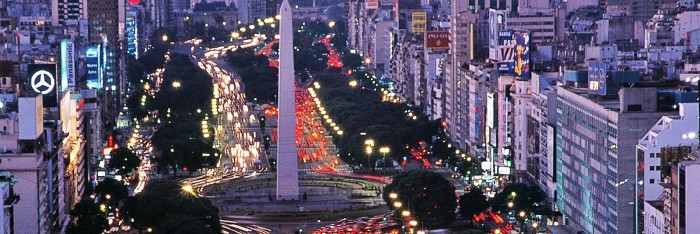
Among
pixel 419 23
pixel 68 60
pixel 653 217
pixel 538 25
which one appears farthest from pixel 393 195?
pixel 419 23

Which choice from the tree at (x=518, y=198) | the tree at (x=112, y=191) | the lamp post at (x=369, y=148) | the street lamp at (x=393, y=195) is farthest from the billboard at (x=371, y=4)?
the street lamp at (x=393, y=195)

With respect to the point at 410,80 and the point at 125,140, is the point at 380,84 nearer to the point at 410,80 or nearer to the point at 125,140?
the point at 410,80

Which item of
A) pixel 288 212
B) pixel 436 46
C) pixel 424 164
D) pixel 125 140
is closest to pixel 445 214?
pixel 288 212


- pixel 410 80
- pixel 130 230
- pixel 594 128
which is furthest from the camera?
pixel 410 80

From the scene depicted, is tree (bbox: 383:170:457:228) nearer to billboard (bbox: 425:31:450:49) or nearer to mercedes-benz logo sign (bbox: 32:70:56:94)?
mercedes-benz logo sign (bbox: 32:70:56:94)

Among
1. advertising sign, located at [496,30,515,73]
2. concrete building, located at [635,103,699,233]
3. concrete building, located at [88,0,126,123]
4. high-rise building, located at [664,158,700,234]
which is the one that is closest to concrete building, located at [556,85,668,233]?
concrete building, located at [635,103,699,233]

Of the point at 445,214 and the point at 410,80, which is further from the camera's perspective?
the point at 410,80

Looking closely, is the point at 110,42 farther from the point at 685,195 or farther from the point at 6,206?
the point at 685,195
